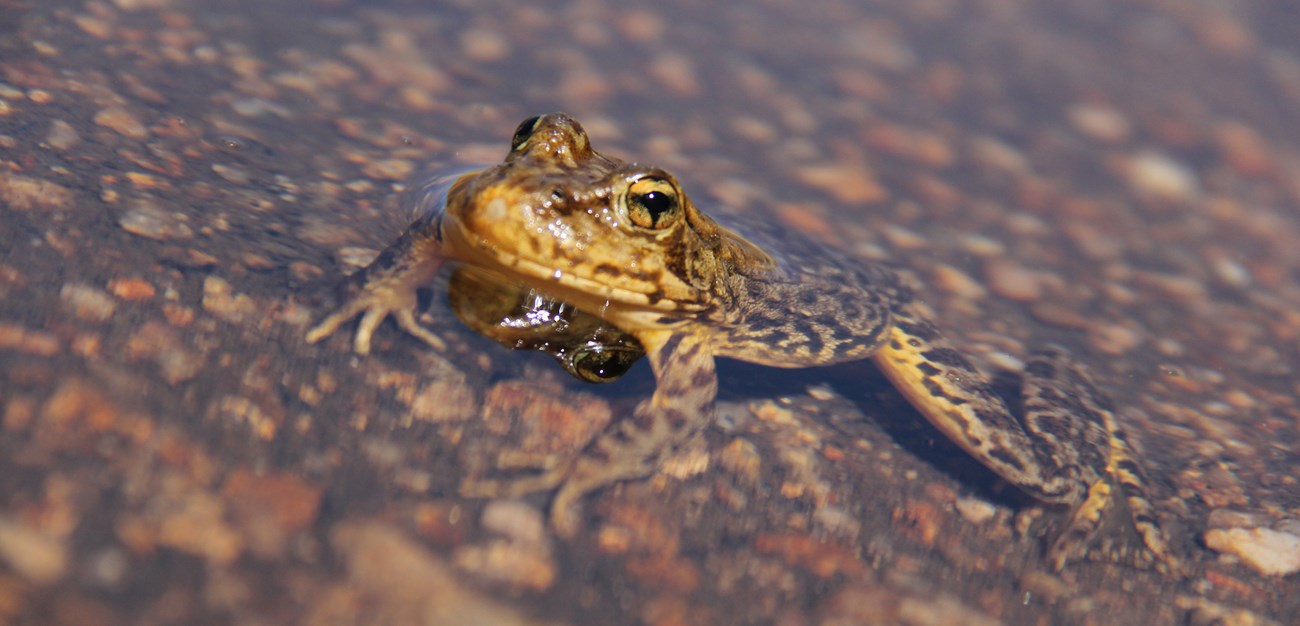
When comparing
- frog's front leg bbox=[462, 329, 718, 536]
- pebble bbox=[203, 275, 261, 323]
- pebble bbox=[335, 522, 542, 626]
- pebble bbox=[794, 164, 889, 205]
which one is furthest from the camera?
pebble bbox=[794, 164, 889, 205]

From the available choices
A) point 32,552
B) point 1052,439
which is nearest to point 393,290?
point 32,552

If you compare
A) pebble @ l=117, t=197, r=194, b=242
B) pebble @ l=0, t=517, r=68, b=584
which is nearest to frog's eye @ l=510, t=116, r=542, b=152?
pebble @ l=117, t=197, r=194, b=242

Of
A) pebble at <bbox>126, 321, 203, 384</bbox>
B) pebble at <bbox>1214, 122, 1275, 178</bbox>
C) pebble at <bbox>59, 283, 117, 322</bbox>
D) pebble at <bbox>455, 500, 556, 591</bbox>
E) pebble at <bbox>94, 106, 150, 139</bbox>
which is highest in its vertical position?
pebble at <bbox>1214, 122, 1275, 178</bbox>

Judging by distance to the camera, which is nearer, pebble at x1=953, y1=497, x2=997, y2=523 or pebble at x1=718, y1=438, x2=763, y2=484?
pebble at x1=718, y1=438, x2=763, y2=484

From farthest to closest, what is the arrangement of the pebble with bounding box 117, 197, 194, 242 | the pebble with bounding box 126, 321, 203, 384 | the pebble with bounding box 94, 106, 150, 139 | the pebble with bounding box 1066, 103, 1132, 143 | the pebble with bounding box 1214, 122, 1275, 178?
the pebble with bounding box 1066, 103, 1132, 143
the pebble with bounding box 1214, 122, 1275, 178
the pebble with bounding box 94, 106, 150, 139
the pebble with bounding box 117, 197, 194, 242
the pebble with bounding box 126, 321, 203, 384

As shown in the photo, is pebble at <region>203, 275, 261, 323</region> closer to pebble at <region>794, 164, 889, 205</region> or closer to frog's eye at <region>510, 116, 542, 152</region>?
frog's eye at <region>510, 116, 542, 152</region>

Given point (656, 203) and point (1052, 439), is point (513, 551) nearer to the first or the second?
point (656, 203)

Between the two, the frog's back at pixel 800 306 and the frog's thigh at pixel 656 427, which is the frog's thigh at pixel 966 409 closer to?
the frog's back at pixel 800 306

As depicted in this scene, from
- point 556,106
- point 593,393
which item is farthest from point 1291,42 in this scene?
point 593,393
